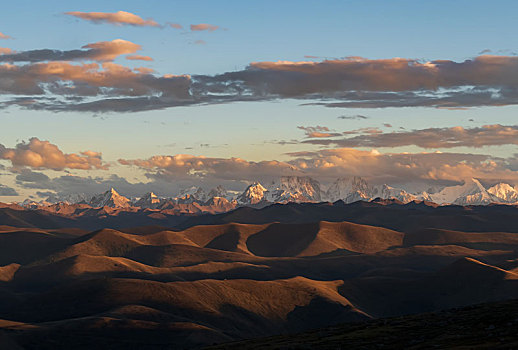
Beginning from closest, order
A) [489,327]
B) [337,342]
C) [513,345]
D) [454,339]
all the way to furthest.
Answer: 1. [513,345]
2. [454,339]
3. [489,327]
4. [337,342]

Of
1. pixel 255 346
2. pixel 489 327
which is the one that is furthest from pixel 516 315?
pixel 255 346

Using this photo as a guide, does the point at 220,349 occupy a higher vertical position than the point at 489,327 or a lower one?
lower

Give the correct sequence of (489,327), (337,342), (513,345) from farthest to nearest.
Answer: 1. (337,342)
2. (489,327)
3. (513,345)

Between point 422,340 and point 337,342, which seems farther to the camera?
point 337,342

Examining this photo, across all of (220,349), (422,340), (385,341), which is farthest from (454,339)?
(220,349)

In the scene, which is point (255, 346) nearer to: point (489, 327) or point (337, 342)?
point (337, 342)

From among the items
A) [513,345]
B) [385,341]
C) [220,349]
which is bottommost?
[220,349]

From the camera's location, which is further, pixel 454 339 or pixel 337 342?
pixel 337 342

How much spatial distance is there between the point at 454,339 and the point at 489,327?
33.9 ft

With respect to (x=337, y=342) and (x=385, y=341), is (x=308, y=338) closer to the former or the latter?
(x=337, y=342)

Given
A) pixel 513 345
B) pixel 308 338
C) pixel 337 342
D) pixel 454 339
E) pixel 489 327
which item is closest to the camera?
pixel 513 345

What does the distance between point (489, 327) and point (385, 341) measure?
45.7ft

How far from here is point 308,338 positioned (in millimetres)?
130250

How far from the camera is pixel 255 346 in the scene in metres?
130
